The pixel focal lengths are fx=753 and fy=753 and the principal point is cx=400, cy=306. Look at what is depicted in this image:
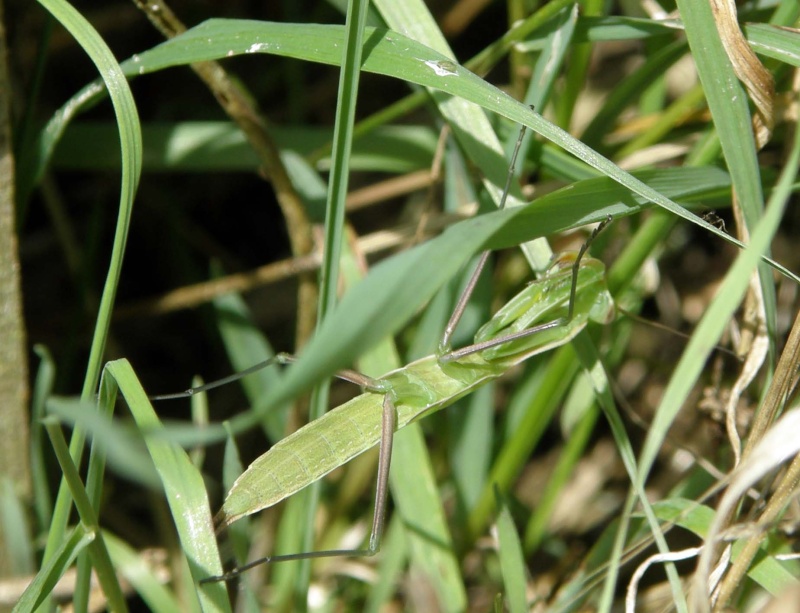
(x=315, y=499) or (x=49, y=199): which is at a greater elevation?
(x=49, y=199)

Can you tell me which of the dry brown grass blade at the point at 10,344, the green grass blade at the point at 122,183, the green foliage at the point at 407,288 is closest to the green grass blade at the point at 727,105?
the green foliage at the point at 407,288

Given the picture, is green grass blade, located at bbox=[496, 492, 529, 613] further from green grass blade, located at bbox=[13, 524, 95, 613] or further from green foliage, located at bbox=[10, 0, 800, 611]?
green grass blade, located at bbox=[13, 524, 95, 613]

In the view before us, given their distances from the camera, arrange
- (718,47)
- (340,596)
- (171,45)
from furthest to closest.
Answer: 1. (340,596)
2. (171,45)
3. (718,47)

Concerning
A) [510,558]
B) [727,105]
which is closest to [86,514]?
[510,558]

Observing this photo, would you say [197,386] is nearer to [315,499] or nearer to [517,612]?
[315,499]

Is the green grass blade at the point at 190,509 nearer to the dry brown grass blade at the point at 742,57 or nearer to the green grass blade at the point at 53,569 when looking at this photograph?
the green grass blade at the point at 53,569

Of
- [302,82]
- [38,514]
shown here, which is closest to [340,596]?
[38,514]

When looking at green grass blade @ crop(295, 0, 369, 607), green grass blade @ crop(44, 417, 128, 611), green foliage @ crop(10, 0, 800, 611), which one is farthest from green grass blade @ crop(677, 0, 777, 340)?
green grass blade @ crop(44, 417, 128, 611)

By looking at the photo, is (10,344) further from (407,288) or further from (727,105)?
(727,105)
